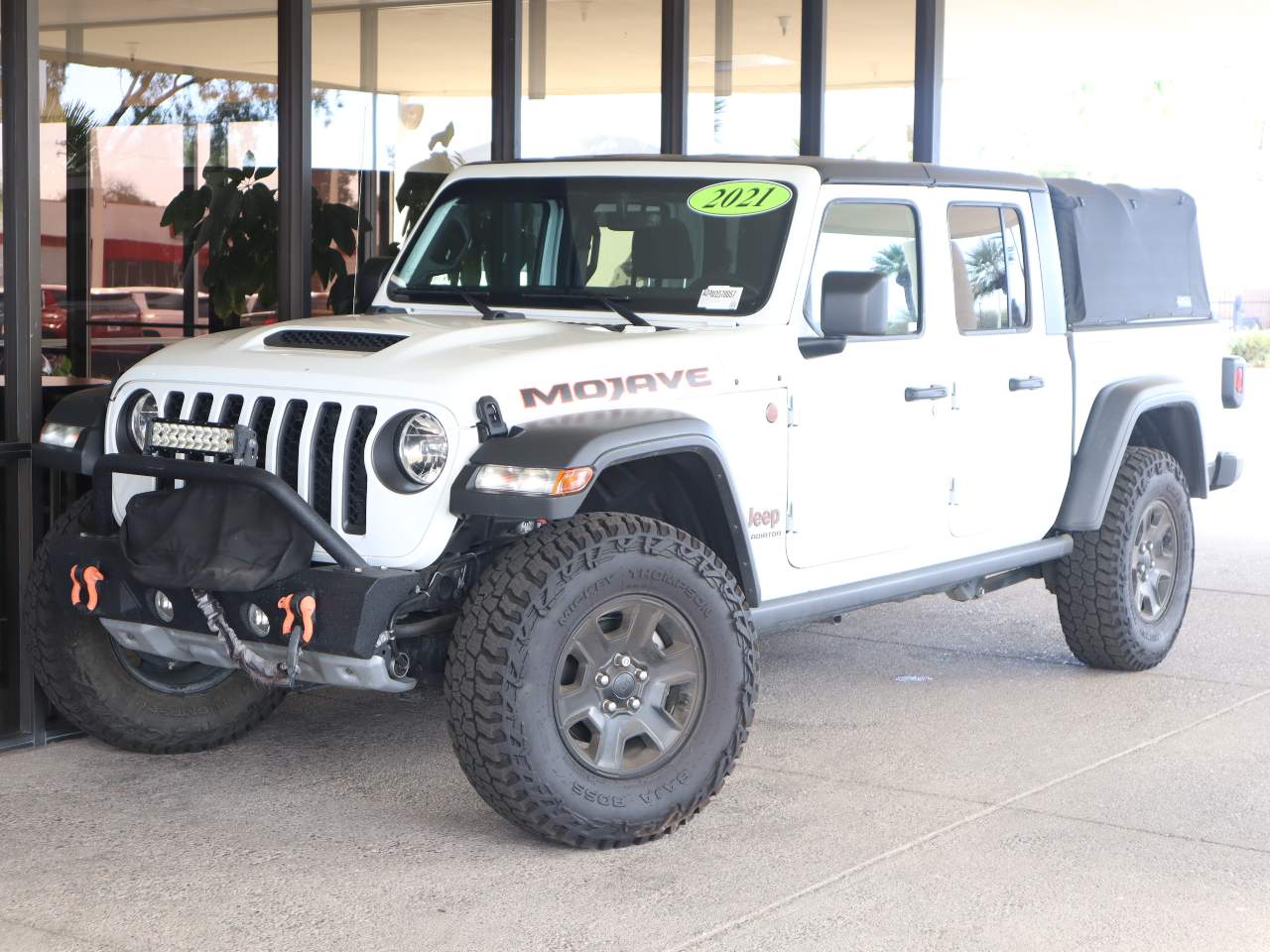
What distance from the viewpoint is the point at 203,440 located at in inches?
187

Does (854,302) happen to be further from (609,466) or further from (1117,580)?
(1117,580)

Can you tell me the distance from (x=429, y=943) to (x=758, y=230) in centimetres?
255

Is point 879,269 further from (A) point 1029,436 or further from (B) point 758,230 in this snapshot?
(A) point 1029,436

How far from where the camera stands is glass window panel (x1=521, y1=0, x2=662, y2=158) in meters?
8.13

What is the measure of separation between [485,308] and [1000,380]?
1.88 meters

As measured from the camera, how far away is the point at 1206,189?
4109 centimetres

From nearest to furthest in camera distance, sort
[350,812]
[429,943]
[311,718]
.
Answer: [429,943]
[350,812]
[311,718]

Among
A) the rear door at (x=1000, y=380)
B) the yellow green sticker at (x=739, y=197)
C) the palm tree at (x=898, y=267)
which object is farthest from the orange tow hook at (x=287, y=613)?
the rear door at (x=1000, y=380)

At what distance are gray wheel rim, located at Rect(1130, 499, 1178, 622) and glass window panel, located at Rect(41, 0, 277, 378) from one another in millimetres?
3704

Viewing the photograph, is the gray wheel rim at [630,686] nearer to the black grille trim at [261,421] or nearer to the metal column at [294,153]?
the black grille trim at [261,421]

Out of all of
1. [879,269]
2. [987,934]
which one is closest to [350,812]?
[987,934]

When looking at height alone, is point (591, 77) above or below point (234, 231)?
above

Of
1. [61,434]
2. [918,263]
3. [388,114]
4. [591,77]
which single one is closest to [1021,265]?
[918,263]

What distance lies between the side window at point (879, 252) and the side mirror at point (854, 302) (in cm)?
19
